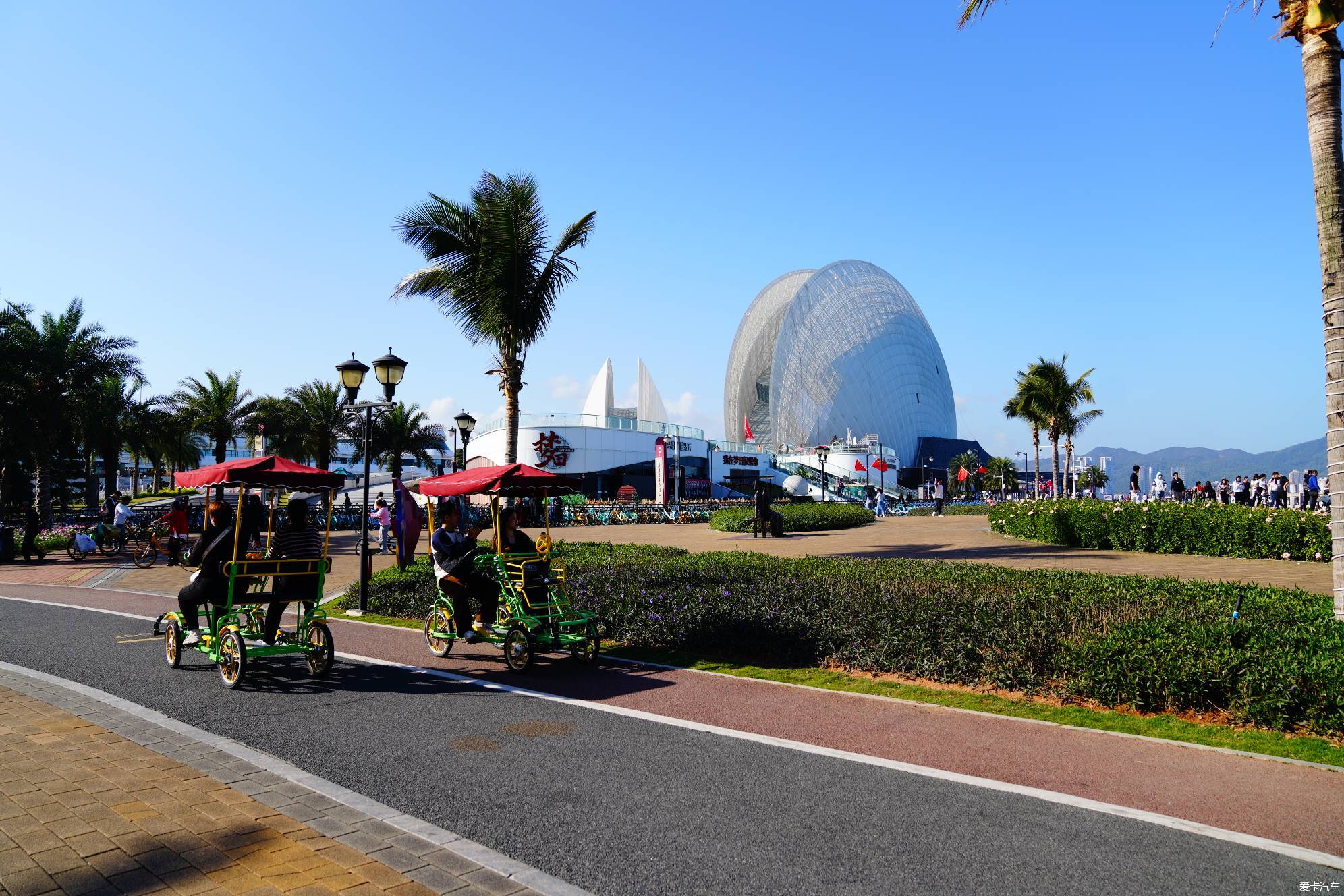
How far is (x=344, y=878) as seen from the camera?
3.60 meters

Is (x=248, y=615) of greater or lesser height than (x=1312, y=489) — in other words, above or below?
below

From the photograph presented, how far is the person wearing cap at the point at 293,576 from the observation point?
8.34 meters

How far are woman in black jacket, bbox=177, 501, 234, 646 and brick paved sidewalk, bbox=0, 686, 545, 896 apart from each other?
3125mm

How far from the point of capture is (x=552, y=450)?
5981cm

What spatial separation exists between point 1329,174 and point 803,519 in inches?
958

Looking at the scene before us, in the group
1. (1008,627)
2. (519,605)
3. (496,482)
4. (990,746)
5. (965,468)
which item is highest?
(965,468)

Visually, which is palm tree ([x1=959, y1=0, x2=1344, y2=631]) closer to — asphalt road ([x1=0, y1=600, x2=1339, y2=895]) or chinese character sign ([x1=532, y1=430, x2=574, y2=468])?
asphalt road ([x1=0, y1=600, x2=1339, y2=895])

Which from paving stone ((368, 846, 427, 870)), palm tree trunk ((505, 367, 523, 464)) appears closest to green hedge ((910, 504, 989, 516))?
palm tree trunk ((505, 367, 523, 464))

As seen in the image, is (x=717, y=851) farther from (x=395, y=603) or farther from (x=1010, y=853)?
(x=395, y=603)

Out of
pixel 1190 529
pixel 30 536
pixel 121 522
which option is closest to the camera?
pixel 1190 529

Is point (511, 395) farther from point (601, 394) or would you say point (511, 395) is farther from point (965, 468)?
point (965, 468)

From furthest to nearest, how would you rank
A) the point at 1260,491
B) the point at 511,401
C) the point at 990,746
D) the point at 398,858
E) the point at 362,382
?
the point at 1260,491 < the point at 511,401 < the point at 362,382 < the point at 990,746 < the point at 398,858

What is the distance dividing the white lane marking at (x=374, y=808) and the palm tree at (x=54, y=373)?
25.0 metres

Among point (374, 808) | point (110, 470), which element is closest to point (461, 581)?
point (374, 808)
